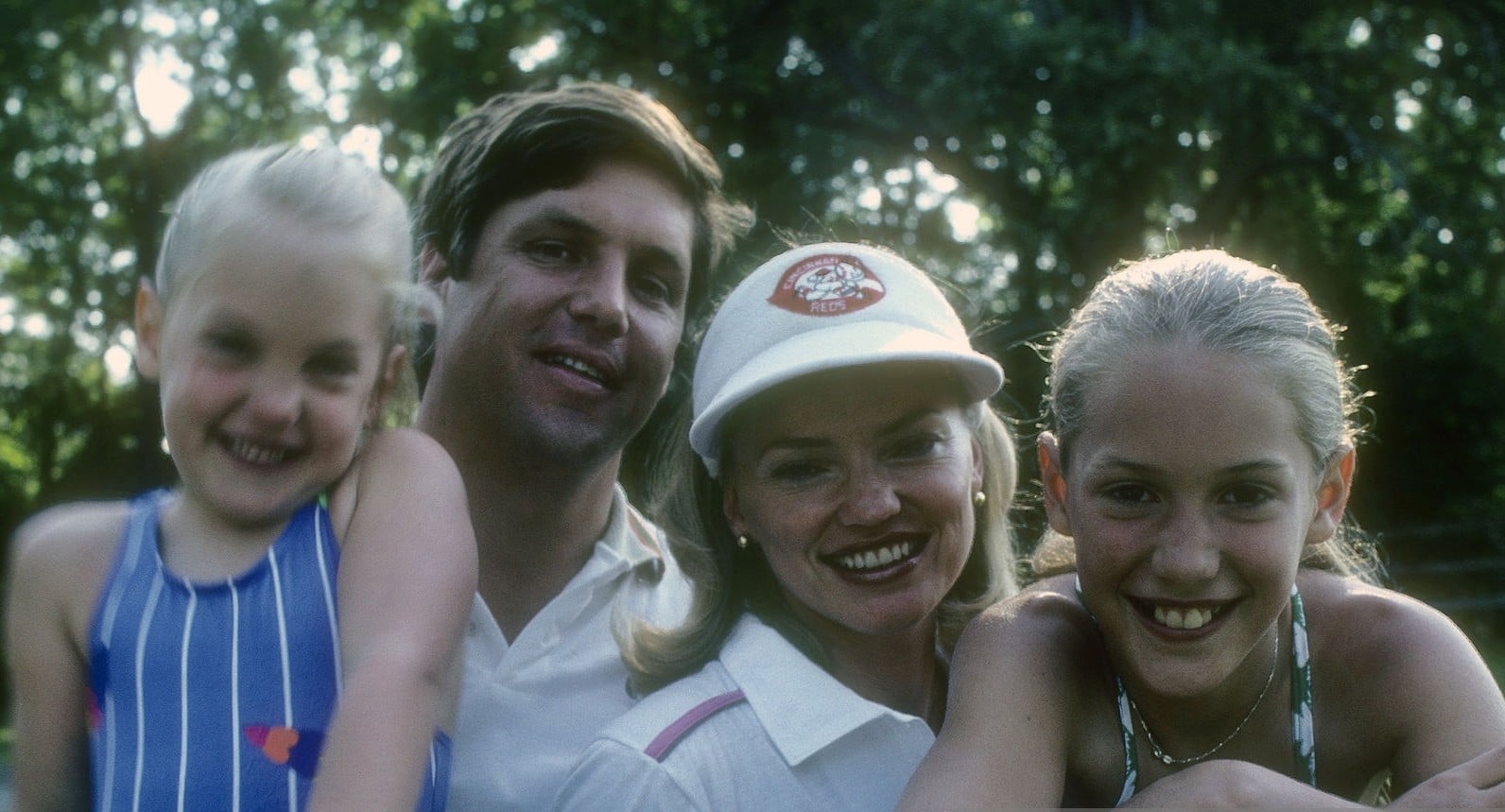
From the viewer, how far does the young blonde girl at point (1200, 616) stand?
210cm

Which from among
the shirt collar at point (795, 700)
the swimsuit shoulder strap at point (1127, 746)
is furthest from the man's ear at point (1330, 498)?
the shirt collar at point (795, 700)

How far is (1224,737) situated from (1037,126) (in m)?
12.3

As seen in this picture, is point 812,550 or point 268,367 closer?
point 268,367

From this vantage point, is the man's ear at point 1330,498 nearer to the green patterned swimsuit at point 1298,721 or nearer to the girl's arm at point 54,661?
the green patterned swimsuit at point 1298,721

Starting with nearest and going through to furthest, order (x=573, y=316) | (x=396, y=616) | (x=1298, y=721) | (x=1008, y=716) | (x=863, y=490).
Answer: (x=396, y=616), (x=1008, y=716), (x=1298, y=721), (x=863, y=490), (x=573, y=316)

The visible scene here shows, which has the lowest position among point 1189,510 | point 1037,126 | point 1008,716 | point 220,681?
point 1037,126

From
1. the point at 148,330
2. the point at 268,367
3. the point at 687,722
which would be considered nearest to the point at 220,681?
the point at 268,367

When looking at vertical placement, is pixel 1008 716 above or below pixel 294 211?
below

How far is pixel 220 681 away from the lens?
1.82m

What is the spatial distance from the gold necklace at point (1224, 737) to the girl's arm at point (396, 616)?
1136 mm

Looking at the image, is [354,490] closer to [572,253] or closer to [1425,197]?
[572,253]

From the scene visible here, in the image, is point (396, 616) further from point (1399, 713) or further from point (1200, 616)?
point (1399, 713)

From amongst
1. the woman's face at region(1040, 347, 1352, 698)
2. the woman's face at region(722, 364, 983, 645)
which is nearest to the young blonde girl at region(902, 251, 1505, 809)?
the woman's face at region(1040, 347, 1352, 698)

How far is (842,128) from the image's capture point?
15.6 meters
